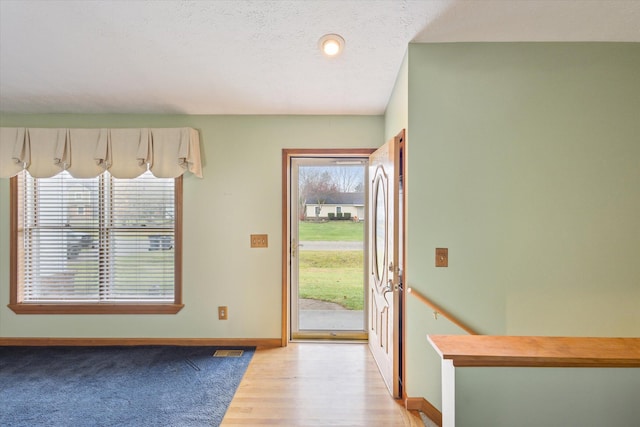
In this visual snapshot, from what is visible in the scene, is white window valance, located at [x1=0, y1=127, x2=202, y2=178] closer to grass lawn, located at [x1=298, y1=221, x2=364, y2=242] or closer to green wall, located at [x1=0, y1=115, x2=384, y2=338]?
green wall, located at [x1=0, y1=115, x2=384, y2=338]

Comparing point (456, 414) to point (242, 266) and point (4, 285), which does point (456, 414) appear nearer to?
point (242, 266)

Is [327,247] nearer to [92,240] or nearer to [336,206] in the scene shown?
[336,206]

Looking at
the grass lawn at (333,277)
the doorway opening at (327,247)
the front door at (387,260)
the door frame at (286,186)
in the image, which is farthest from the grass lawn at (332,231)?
the front door at (387,260)

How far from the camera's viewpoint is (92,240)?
295 centimetres

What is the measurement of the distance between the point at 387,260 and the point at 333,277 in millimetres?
1066

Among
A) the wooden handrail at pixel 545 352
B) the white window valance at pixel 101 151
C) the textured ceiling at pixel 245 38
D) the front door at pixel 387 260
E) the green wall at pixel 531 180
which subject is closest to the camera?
the wooden handrail at pixel 545 352

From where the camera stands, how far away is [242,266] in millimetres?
2932

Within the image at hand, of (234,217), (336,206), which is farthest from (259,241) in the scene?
Result: (336,206)

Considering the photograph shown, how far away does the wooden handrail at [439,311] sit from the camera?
69.4 inches

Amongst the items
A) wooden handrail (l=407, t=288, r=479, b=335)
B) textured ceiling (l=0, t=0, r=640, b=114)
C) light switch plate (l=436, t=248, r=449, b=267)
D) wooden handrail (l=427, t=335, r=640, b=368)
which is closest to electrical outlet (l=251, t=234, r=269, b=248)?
textured ceiling (l=0, t=0, r=640, b=114)

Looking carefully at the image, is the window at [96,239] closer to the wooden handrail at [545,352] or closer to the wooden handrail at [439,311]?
the wooden handrail at [439,311]

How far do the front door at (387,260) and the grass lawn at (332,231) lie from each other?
39 cm

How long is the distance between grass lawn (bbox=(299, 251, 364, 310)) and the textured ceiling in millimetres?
1607

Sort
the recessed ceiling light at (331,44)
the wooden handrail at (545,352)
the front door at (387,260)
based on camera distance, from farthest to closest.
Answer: the front door at (387,260) < the recessed ceiling light at (331,44) < the wooden handrail at (545,352)
